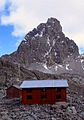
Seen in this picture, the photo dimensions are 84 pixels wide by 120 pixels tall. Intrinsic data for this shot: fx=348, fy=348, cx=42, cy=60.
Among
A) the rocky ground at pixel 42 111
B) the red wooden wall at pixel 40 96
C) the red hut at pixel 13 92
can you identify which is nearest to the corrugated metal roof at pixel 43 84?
the red wooden wall at pixel 40 96

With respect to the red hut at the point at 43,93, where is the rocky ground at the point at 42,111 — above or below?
below

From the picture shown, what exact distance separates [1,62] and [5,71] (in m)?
11.6

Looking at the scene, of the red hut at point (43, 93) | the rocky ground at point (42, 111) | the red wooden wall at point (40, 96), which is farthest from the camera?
the red hut at point (43, 93)

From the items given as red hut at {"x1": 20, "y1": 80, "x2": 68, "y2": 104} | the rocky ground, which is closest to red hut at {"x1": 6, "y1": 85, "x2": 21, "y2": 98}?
red hut at {"x1": 20, "y1": 80, "x2": 68, "y2": 104}

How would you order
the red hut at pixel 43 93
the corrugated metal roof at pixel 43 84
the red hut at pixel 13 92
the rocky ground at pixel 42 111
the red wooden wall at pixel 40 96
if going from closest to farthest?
the rocky ground at pixel 42 111, the red wooden wall at pixel 40 96, the red hut at pixel 43 93, the corrugated metal roof at pixel 43 84, the red hut at pixel 13 92

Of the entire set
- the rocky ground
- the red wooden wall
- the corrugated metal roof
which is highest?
the corrugated metal roof

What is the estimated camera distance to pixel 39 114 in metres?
55.3

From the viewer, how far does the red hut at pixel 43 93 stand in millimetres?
65312

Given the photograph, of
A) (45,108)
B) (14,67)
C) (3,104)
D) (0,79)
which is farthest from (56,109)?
(14,67)

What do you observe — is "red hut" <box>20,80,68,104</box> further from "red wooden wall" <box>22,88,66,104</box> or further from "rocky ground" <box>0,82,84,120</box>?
"rocky ground" <box>0,82,84,120</box>

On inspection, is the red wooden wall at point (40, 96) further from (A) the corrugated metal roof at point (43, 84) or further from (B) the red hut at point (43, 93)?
(A) the corrugated metal roof at point (43, 84)

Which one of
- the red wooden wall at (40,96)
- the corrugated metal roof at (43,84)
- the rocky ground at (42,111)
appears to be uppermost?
the corrugated metal roof at (43,84)

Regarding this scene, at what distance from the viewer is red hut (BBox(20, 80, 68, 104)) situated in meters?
65.3

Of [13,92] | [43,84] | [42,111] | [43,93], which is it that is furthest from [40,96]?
[13,92]
